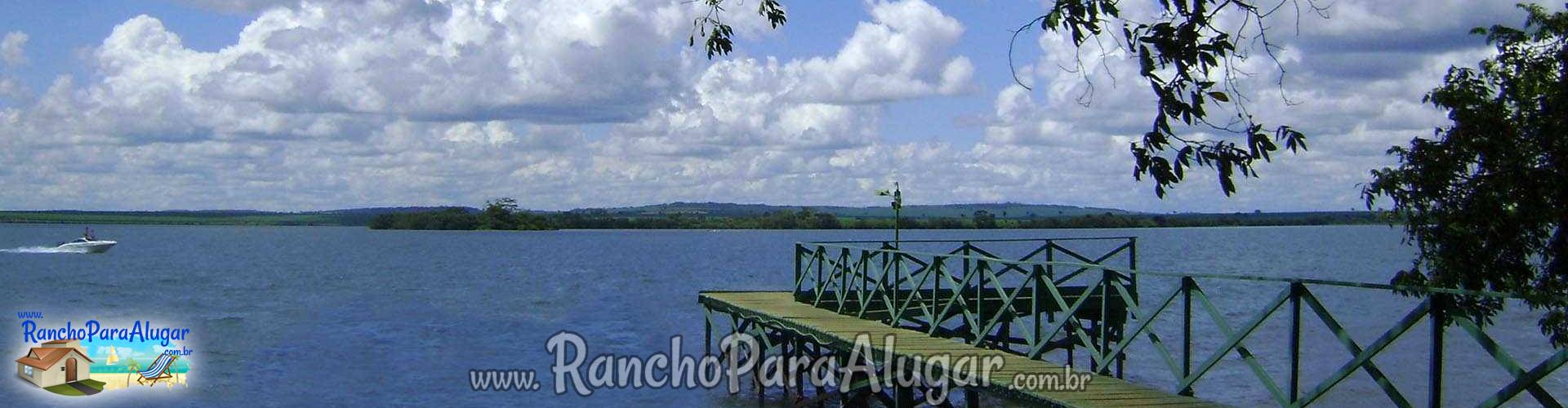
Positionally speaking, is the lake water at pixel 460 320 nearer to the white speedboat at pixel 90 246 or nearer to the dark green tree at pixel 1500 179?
the white speedboat at pixel 90 246

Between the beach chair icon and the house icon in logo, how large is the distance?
90 cm

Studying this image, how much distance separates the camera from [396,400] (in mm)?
23234

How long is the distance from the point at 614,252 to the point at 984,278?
9155cm

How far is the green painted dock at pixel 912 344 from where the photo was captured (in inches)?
410

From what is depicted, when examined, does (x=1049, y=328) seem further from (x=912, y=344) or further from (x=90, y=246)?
(x=90, y=246)

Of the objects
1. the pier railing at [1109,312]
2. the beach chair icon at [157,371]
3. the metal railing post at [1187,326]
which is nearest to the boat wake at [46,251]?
the beach chair icon at [157,371]

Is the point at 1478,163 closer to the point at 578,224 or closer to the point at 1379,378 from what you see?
the point at 1379,378

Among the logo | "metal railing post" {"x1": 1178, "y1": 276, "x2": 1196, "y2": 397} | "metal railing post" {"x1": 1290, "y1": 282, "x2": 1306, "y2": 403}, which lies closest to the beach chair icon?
the logo

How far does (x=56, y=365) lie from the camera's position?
24.5 metres

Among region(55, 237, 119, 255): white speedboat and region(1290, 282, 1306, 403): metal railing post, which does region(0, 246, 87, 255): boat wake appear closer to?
region(55, 237, 119, 255): white speedboat

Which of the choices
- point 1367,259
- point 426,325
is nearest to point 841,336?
point 426,325

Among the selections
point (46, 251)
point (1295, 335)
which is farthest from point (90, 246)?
point (1295, 335)

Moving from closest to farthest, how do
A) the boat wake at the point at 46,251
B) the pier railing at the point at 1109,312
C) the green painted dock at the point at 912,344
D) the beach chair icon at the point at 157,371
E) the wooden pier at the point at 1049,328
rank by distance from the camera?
1. the pier railing at the point at 1109,312
2. the wooden pier at the point at 1049,328
3. the green painted dock at the point at 912,344
4. the beach chair icon at the point at 157,371
5. the boat wake at the point at 46,251

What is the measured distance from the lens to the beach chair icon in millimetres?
24156
